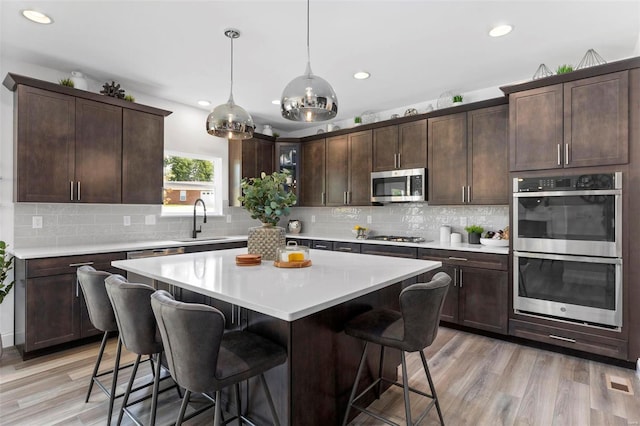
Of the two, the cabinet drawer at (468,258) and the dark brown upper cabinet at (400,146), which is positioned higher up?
the dark brown upper cabinet at (400,146)

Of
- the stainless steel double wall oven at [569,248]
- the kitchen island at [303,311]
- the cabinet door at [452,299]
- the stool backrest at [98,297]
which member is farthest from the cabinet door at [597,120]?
the stool backrest at [98,297]

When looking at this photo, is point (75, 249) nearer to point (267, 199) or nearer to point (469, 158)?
point (267, 199)

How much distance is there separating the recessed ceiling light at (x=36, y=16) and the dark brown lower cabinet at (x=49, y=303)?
73.3 inches

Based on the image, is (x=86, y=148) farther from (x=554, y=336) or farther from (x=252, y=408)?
(x=554, y=336)

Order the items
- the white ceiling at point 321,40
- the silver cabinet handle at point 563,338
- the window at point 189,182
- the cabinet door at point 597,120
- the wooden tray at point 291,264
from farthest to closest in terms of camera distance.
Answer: the window at point 189,182, the silver cabinet handle at point 563,338, the cabinet door at point 597,120, the white ceiling at point 321,40, the wooden tray at point 291,264

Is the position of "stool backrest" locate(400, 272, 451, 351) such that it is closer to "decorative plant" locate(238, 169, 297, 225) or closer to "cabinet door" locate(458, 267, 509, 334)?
"decorative plant" locate(238, 169, 297, 225)

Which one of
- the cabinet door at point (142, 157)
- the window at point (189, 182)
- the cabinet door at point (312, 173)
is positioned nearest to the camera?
the cabinet door at point (142, 157)

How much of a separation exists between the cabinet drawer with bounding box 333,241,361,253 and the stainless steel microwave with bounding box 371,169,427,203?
0.68 m

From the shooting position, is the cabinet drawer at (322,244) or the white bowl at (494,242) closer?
the white bowl at (494,242)

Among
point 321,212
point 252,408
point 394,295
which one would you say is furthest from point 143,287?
point 321,212

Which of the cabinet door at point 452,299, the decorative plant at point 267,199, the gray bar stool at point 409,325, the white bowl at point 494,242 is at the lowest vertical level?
the cabinet door at point 452,299

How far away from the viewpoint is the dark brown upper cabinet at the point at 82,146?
Result: 3037mm

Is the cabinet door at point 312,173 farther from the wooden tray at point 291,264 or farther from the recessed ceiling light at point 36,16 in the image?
the recessed ceiling light at point 36,16

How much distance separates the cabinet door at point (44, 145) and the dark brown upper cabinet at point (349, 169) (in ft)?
10.2
